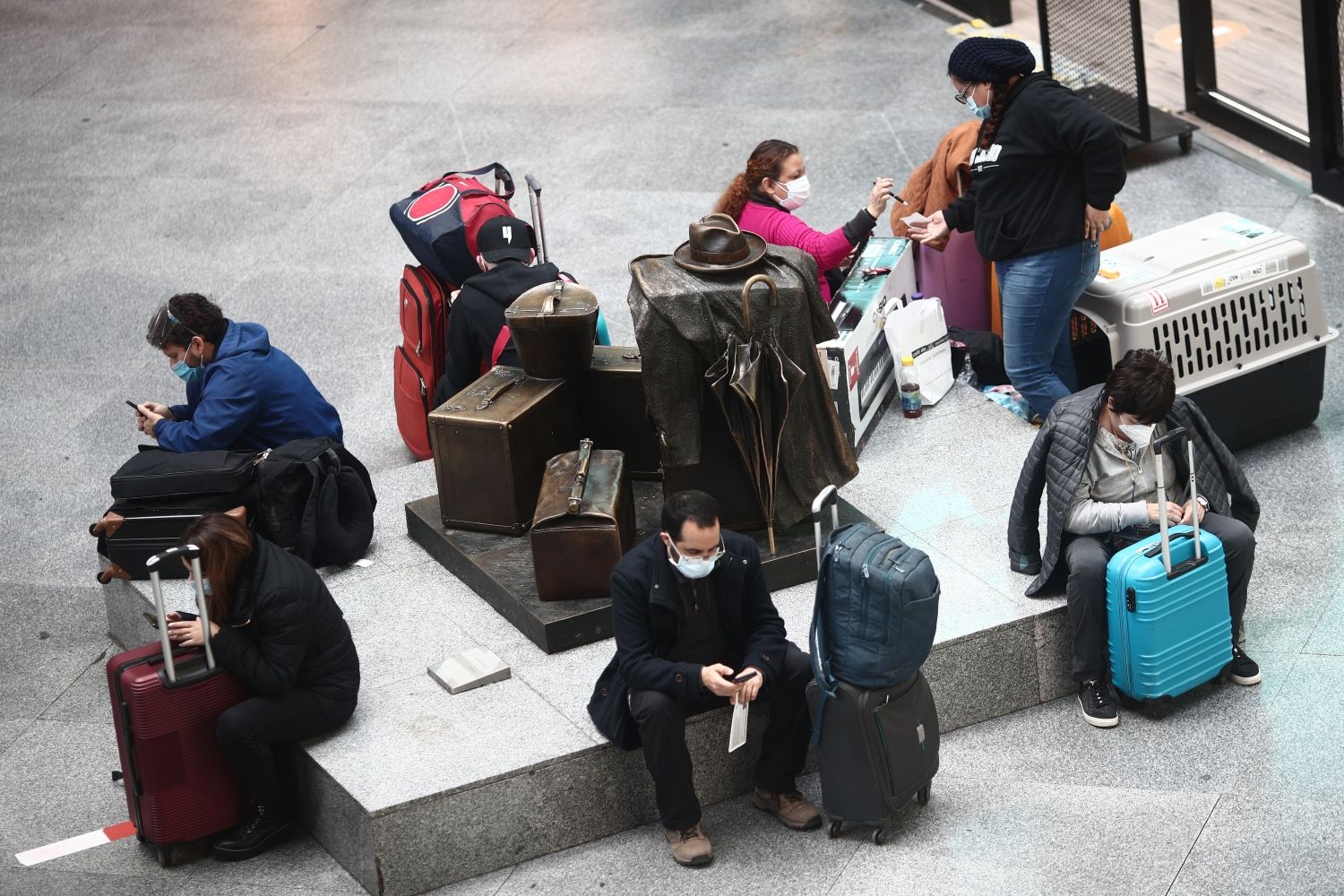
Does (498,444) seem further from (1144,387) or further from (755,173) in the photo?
(1144,387)

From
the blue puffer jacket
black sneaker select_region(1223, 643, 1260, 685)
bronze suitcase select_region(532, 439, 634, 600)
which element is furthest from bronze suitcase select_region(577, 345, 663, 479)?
black sneaker select_region(1223, 643, 1260, 685)

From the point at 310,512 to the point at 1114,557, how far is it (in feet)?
9.34

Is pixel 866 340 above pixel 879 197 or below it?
below

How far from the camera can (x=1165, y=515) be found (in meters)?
5.44

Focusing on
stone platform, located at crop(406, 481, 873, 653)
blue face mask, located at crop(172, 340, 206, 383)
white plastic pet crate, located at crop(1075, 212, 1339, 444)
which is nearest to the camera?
stone platform, located at crop(406, 481, 873, 653)

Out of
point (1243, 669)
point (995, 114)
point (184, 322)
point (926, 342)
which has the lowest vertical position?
point (1243, 669)

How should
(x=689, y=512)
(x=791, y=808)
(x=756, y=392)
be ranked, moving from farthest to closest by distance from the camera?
(x=756, y=392), (x=791, y=808), (x=689, y=512)

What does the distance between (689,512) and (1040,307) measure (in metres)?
2.55

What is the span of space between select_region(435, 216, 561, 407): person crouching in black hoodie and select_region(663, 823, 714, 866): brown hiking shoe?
212 centimetres

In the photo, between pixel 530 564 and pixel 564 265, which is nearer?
pixel 530 564

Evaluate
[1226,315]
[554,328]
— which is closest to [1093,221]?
[1226,315]

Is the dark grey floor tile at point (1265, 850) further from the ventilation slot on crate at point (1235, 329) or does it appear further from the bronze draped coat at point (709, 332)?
the ventilation slot on crate at point (1235, 329)

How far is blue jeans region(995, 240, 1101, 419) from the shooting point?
6.80m

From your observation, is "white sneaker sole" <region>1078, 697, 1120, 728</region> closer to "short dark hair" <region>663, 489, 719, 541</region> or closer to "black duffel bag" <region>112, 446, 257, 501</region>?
"short dark hair" <region>663, 489, 719, 541</region>
